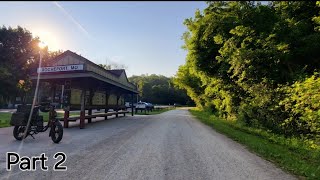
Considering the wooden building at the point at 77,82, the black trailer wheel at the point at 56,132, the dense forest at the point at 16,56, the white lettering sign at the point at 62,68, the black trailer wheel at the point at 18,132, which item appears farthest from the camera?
the dense forest at the point at 16,56

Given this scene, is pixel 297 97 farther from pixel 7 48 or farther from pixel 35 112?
pixel 7 48

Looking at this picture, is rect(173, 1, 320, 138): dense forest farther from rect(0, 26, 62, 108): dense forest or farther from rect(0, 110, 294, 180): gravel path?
rect(0, 26, 62, 108): dense forest

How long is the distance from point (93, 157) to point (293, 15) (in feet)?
42.4

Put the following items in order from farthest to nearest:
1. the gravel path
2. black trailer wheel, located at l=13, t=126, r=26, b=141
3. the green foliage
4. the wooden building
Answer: the wooden building < black trailer wheel, located at l=13, t=126, r=26, b=141 < the green foliage < the gravel path

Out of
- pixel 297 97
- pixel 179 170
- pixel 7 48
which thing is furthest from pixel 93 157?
pixel 7 48

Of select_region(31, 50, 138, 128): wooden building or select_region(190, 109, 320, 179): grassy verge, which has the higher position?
select_region(31, 50, 138, 128): wooden building

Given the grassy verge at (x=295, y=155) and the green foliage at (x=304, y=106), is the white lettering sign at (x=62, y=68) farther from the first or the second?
the green foliage at (x=304, y=106)

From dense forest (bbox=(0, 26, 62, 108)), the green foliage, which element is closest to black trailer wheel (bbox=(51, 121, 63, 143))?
the green foliage

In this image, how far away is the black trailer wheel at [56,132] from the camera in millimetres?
10812

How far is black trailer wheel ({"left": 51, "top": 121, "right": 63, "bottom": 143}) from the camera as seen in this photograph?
10.8 metres

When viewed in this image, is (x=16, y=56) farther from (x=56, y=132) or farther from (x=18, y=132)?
(x=56, y=132)

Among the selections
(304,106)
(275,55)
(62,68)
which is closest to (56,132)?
(62,68)

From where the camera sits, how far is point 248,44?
655 inches

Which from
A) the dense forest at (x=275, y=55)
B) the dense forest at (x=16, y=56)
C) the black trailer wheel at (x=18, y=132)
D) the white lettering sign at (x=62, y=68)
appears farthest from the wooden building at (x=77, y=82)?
the dense forest at (x=16, y=56)
